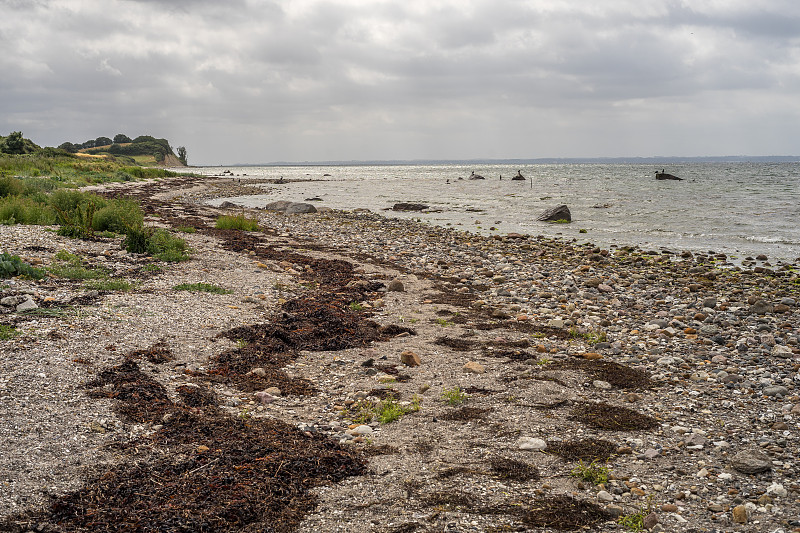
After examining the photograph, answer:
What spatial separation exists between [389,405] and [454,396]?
91cm

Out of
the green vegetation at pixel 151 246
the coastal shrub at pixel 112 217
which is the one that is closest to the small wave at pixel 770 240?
the green vegetation at pixel 151 246

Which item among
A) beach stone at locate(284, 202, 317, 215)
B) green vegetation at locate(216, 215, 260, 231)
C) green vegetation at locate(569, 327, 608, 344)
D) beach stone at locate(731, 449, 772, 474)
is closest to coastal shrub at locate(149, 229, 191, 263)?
green vegetation at locate(216, 215, 260, 231)

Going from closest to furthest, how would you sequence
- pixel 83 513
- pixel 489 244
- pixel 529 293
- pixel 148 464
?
pixel 83 513, pixel 148 464, pixel 529 293, pixel 489 244

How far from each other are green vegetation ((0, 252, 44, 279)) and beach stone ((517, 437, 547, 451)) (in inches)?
390

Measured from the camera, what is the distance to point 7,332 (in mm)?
7723

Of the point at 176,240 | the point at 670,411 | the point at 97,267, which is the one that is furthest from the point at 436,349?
the point at 176,240

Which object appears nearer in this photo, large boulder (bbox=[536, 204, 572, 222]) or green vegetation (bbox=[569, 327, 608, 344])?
green vegetation (bbox=[569, 327, 608, 344])

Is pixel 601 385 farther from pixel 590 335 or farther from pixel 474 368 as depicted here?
pixel 590 335

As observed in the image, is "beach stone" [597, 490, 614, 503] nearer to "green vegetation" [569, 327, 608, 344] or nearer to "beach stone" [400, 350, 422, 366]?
"beach stone" [400, 350, 422, 366]

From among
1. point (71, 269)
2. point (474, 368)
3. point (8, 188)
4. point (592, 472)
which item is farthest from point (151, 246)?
point (592, 472)

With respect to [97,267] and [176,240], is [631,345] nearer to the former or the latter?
[97,267]

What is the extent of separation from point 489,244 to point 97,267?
14.2 m

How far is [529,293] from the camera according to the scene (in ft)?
44.9

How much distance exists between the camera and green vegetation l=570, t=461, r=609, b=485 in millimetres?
5293
